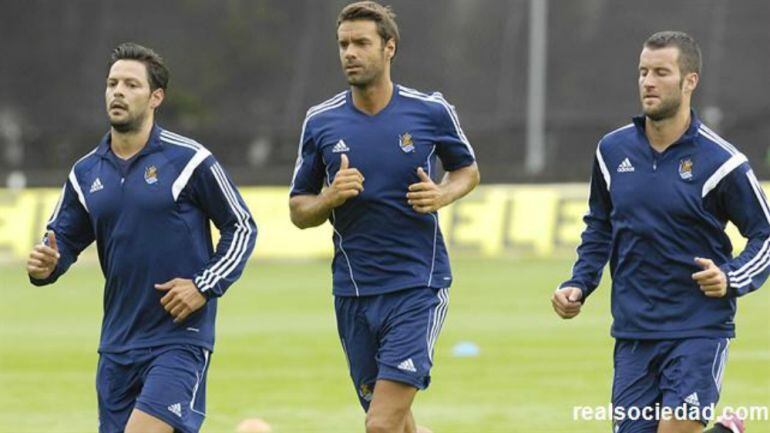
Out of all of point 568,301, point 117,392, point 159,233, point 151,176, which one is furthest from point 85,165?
point 568,301

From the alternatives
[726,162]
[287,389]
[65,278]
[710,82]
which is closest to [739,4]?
[710,82]

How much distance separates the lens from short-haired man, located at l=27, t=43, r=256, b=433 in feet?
26.1

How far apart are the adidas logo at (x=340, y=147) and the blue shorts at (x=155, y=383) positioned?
1236 millimetres

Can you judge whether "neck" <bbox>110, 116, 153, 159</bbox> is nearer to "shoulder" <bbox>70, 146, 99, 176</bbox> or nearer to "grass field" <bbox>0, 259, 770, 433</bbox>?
"shoulder" <bbox>70, 146, 99, 176</bbox>

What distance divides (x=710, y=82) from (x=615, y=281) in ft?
99.2

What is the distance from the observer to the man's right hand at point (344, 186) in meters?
8.32

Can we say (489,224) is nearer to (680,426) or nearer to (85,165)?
(85,165)

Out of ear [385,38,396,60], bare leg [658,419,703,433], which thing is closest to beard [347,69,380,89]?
ear [385,38,396,60]

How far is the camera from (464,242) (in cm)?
2684

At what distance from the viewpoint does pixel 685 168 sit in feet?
25.6

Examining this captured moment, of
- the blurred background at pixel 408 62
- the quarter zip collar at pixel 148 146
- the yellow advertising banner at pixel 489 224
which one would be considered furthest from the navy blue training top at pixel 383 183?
the blurred background at pixel 408 62

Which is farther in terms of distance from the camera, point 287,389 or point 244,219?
point 287,389

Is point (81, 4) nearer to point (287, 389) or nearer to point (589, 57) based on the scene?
point (589, 57)

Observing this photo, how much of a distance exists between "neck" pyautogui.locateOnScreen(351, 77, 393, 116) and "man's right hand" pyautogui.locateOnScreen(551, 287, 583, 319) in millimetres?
1375
